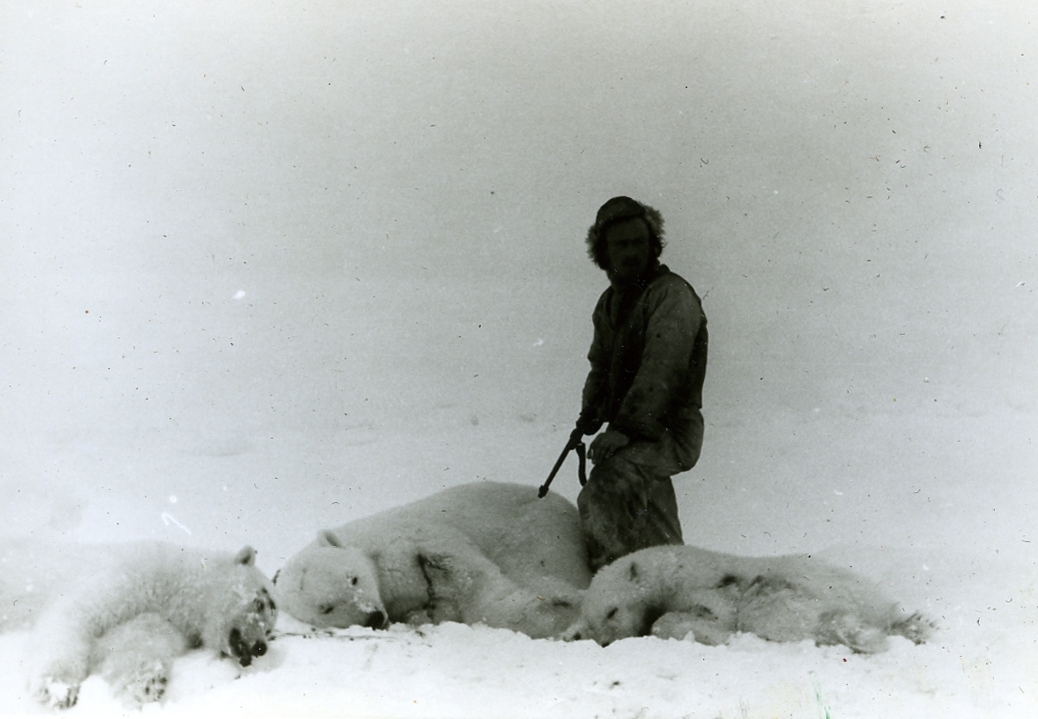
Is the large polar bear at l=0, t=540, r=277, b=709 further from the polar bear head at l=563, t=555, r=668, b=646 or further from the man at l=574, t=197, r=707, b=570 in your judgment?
the man at l=574, t=197, r=707, b=570

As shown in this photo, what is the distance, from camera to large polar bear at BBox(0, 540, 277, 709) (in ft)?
8.51

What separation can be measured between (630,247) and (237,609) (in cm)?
192

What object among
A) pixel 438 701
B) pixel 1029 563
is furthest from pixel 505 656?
pixel 1029 563

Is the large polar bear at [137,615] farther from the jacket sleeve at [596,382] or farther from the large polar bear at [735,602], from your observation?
the jacket sleeve at [596,382]

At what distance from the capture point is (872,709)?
104 inches

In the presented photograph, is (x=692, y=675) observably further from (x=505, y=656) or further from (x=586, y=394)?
(x=586, y=394)

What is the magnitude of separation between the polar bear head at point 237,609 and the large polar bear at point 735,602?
3.15 ft

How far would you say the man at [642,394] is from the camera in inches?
134

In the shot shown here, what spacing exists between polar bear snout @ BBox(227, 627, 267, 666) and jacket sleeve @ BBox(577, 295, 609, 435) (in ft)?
5.00

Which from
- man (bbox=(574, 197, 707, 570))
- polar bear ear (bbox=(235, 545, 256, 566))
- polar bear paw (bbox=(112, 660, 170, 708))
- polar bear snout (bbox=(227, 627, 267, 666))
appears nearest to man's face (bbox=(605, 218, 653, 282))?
man (bbox=(574, 197, 707, 570))

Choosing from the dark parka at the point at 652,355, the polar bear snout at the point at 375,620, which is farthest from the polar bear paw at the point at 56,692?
the dark parka at the point at 652,355

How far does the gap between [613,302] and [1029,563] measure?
1801mm

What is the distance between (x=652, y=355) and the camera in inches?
134

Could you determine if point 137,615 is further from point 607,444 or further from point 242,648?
point 607,444
